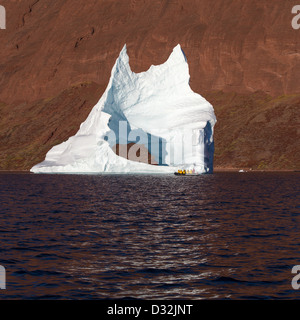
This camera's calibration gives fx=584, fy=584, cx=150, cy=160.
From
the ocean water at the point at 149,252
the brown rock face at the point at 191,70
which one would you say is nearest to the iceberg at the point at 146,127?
the ocean water at the point at 149,252

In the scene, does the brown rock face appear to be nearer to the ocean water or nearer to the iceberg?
the iceberg

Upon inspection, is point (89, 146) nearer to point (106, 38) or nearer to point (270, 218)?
point (270, 218)

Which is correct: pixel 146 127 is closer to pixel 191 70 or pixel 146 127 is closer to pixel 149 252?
pixel 149 252

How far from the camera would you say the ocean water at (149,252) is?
15562 millimetres

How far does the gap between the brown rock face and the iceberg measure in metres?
53.7

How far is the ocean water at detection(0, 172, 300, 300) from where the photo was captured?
613 inches

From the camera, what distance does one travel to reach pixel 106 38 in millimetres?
186250

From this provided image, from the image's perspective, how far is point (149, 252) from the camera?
2066 centimetres

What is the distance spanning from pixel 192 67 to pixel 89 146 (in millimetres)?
98104

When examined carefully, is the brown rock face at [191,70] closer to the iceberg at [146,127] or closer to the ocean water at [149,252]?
the iceberg at [146,127]

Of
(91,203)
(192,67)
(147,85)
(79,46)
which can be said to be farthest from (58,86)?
(91,203)

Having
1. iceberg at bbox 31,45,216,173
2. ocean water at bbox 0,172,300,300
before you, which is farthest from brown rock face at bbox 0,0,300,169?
ocean water at bbox 0,172,300,300

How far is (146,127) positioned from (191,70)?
90.5 meters

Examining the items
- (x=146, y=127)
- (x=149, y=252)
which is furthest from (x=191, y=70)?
(x=149, y=252)
